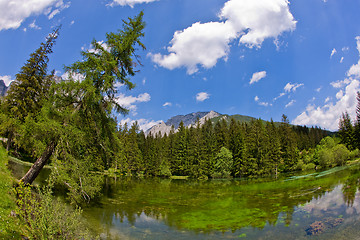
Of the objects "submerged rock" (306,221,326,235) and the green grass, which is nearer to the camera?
the green grass

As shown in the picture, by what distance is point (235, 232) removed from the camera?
490 inches

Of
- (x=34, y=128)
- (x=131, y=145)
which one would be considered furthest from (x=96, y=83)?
(x=131, y=145)

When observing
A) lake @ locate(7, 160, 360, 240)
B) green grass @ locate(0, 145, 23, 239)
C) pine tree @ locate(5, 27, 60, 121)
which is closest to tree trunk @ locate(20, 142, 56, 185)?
green grass @ locate(0, 145, 23, 239)

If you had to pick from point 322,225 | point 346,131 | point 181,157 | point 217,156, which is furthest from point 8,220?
point 346,131

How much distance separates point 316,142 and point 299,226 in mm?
122776

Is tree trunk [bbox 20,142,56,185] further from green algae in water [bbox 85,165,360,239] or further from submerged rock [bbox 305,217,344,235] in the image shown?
submerged rock [bbox 305,217,344,235]

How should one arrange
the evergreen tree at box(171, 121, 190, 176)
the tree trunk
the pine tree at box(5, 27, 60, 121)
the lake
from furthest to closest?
the evergreen tree at box(171, 121, 190, 176) < the pine tree at box(5, 27, 60, 121) < the tree trunk < the lake

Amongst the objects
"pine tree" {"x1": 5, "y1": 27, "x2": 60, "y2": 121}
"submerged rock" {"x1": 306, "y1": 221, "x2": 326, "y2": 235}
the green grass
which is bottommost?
"submerged rock" {"x1": 306, "y1": 221, "x2": 326, "y2": 235}

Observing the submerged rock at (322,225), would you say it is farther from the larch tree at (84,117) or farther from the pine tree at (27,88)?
the pine tree at (27,88)

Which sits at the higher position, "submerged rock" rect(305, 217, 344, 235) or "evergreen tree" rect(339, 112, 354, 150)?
"evergreen tree" rect(339, 112, 354, 150)

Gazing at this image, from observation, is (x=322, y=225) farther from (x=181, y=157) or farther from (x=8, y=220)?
(x=181, y=157)

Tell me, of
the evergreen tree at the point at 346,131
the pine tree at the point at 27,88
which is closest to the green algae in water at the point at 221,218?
the pine tree at the point at 27,88

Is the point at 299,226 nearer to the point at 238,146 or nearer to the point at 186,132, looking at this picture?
the point at 238,146

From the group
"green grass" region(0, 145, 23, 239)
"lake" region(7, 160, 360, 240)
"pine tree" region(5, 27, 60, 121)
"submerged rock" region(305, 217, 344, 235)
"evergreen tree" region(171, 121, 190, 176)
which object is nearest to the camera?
"green grass" region(0, 145, 23, 239)
